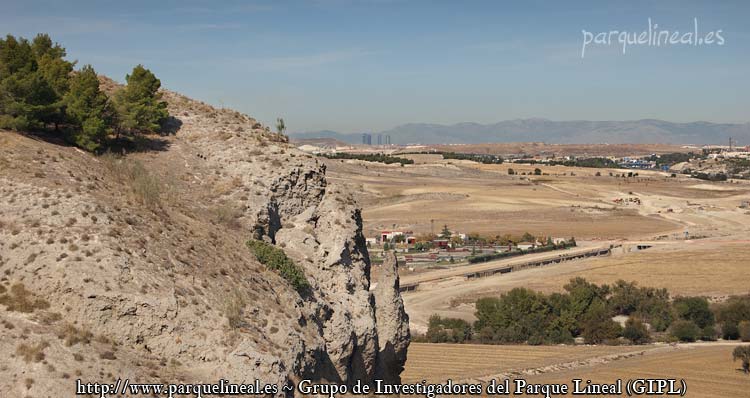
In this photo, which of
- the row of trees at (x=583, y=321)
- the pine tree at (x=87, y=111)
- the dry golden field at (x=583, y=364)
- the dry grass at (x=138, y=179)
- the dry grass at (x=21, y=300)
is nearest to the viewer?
the dry grass at (x=21, y=300)

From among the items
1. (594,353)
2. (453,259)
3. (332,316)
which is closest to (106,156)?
(332,316)

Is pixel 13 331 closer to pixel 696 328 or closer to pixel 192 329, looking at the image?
pixel 192 329

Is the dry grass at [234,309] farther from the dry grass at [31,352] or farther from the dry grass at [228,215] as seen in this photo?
the dry grass at [228,215]

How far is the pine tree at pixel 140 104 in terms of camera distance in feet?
75.6

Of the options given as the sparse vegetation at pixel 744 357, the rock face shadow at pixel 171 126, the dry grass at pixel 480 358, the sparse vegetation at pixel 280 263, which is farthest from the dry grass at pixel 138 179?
the sparse vegetation at pixel 744 357

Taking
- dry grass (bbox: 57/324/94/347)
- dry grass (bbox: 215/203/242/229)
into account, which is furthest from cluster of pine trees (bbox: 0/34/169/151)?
dry grass (bbox: 57/324/94/347)

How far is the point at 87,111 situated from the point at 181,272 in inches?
322

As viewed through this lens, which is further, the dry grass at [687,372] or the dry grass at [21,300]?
the dry grass at [687,372]

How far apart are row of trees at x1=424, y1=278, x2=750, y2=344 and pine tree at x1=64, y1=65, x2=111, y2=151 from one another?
34.4 meters

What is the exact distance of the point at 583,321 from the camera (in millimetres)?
54344

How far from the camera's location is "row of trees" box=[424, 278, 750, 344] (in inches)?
2018

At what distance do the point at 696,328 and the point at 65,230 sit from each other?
45866mm

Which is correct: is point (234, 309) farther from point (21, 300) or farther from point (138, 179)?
point (138, 179)

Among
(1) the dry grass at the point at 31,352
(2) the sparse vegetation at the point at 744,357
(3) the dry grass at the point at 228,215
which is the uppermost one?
(3) the dry grass at the point at 228,215
